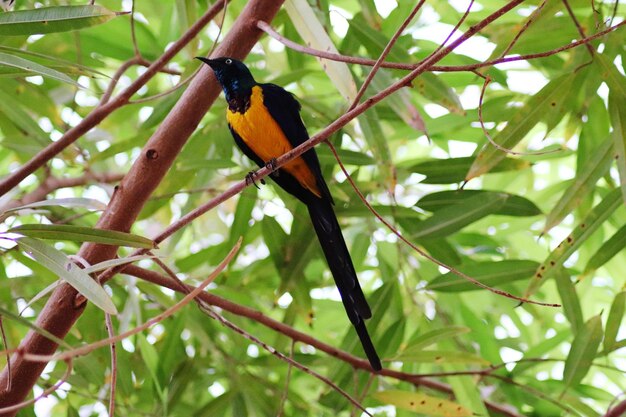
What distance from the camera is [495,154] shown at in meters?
1.69

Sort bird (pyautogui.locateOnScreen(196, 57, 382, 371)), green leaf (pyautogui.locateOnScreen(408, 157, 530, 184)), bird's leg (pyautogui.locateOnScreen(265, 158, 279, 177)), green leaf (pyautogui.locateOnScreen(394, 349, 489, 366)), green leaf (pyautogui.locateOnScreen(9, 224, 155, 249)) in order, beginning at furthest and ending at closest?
green leaf (pyautogui.locateOnScreen(408, 157, 530, 184))
bird (pyautogui.locateOnScreen(196, 57, 382, 371))
green leaf (pyautogui.locateOnScreen(394, 349, 489, 366))
bird's leg (pyautogui.locateOnScreen(265, 158, 279, 177))
green leaf (pyautogui.locateOnScreen(9, 224, 155, 249))

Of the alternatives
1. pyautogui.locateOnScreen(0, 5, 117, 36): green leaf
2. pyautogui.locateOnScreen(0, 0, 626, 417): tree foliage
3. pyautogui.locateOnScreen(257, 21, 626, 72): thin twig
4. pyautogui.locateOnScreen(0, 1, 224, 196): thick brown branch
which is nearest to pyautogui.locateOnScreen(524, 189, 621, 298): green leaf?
pyautogui.locateOnScreen(0, 0, 626, 417): tree foliage

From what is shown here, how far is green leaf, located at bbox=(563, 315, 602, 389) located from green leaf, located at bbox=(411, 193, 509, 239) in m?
0.34

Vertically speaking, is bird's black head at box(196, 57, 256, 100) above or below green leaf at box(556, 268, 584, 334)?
above

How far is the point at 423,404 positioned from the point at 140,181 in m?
0.76

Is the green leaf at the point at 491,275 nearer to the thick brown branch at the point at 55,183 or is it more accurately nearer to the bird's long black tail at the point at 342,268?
the bird's long black tail at the point at 342,268

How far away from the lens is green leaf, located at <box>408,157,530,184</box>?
78.1 inches

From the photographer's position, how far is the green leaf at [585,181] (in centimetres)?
176

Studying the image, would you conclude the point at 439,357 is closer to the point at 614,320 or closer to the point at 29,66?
the point at 614,320

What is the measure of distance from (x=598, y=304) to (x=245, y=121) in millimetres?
1527

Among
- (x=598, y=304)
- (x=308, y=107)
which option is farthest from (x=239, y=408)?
(x=598, y=304)

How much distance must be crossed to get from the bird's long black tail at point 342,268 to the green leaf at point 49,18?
27.7 inches

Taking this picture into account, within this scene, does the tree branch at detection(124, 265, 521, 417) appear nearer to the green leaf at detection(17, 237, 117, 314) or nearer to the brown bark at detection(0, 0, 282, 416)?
the brown bark at detection(0, 0, 282, 416)

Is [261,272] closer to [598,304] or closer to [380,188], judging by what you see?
[380,188]
